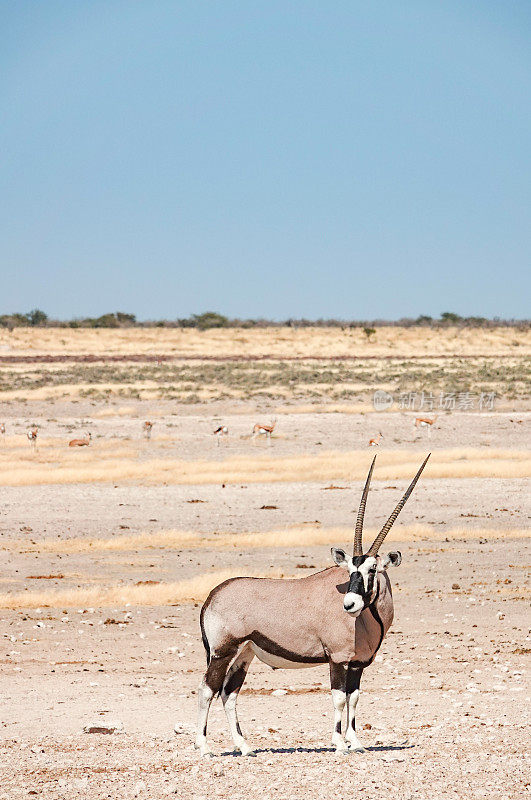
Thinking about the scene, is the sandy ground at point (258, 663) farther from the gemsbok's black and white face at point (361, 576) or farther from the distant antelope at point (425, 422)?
the distant antelope at point (425, 422)

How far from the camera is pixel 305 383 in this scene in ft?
215

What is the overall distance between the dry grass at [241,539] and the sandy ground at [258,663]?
0.46 feet

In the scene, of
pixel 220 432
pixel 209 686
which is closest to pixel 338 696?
pixel 209 686

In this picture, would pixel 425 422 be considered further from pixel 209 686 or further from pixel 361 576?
pixel 361 576

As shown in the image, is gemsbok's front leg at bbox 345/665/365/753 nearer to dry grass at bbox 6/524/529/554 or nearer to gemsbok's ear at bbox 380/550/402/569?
gemsbok's ear at bbox 380/550/402/569

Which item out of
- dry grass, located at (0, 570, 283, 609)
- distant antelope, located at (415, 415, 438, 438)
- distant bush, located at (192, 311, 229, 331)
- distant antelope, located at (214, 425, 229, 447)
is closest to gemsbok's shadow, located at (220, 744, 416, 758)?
dry grass, located at (0, 570, 283, 609)

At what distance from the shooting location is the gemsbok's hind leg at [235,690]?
8477 millimetres

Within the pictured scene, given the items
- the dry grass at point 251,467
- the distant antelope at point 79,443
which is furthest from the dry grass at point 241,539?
the distant antelope at point 79,443

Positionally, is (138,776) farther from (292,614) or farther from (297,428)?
(297,428)

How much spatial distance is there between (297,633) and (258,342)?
357 ft

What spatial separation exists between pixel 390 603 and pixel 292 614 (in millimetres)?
710

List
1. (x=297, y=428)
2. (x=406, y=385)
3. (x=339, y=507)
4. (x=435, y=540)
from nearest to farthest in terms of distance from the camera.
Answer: (x=435, y=540), (x=339, y=507), (x=297, y=428), (x=406, y=385)

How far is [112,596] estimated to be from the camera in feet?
54.0

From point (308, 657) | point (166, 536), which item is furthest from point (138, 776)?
point (166, 536)
